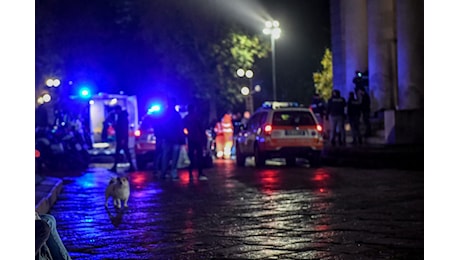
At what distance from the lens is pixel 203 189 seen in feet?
45.2

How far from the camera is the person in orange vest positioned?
2550cm

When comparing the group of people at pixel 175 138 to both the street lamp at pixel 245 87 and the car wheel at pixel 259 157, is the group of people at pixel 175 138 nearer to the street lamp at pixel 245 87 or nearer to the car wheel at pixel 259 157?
the car wheel at pixel 259 157

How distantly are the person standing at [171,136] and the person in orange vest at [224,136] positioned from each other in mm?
9212

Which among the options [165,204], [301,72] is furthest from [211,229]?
[301,72]

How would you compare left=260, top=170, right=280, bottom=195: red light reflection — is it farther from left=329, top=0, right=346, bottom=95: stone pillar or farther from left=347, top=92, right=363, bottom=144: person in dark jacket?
left=329, top=0, right=346, bottom=95: stone pillar

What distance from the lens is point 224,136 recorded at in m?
26.0

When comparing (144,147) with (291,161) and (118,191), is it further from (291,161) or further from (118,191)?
(118,191)

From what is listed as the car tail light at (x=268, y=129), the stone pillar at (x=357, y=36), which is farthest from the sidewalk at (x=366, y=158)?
the stone pillar at (x=357, y=36)

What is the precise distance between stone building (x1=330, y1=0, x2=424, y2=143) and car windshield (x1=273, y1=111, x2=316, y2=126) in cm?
537

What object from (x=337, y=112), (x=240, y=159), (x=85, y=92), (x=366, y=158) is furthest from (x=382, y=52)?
(x=85, y=92)

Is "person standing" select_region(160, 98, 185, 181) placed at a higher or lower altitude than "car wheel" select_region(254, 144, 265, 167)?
higher

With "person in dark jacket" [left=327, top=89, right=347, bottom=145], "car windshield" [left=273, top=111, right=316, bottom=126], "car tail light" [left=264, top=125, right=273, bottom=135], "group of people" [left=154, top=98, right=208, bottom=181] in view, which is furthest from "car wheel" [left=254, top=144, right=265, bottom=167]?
"person in dark jacket" [left=327, top=89, right=347, bottom=145]

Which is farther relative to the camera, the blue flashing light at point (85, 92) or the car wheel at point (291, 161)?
the blue flashing light at point (85, 92)

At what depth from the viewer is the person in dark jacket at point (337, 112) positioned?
79.1 feet
